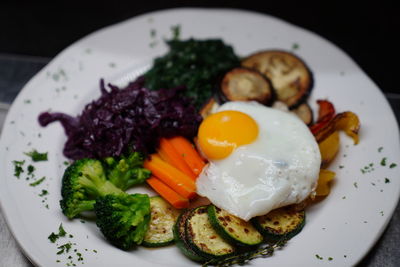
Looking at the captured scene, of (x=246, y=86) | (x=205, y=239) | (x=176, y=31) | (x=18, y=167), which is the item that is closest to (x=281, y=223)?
(x=205, y=239)

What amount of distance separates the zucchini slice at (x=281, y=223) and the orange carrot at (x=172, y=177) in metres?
0.68

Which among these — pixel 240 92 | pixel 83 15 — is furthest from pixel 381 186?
pixel 83 15

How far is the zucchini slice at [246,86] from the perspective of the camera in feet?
16.5

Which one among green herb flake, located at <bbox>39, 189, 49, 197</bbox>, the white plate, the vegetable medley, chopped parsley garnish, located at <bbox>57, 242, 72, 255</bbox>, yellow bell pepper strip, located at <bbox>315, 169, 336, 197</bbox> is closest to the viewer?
chopped parsley garnish, located at <bbox>57, 242, 72, 255</bbox>

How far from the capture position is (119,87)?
546cm

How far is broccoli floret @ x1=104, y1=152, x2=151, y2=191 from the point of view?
14.7 feet

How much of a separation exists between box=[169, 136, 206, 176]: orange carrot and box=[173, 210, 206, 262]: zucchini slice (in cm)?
63

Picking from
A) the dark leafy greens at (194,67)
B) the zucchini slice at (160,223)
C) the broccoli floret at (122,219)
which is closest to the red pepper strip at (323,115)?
the dark leafy greens at (194,67)

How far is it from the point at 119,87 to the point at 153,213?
1822 millimetres

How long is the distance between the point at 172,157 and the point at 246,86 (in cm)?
119

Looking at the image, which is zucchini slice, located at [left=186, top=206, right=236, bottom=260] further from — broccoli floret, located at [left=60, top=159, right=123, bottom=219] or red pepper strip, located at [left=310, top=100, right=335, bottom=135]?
red pepper strip, located at [left=310, top=100, right=335, bottom=135]

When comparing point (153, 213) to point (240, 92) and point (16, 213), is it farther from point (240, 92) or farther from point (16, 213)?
point (240, 92)

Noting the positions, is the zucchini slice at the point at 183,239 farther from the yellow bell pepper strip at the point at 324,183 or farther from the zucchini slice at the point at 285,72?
the zucchini slice at the point at 285,72

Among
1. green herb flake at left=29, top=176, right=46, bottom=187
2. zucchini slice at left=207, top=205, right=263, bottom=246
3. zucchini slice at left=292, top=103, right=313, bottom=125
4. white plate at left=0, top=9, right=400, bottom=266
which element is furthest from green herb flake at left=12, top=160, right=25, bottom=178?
zucchini slice at left=292, top=103, right=313, bottom=125
